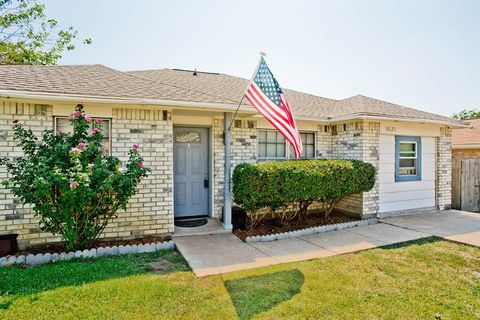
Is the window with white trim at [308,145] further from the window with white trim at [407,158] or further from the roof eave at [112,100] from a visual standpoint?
the roof eave at [112,100]

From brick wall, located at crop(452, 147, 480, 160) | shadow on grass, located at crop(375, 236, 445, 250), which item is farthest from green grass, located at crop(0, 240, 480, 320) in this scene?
brick wall, located at crop(452, 147, 480, 160)

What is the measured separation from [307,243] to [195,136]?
387 cm

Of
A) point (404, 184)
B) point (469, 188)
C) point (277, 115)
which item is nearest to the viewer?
point (277, 115)

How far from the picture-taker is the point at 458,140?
39.6 feet

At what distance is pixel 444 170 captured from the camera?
9.70 m

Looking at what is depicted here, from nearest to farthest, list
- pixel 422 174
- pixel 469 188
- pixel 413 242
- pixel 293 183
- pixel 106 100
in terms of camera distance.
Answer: pixel 106 100
pixel 413 242
pixel 293 183
pixel 422 174
pixel 469 188

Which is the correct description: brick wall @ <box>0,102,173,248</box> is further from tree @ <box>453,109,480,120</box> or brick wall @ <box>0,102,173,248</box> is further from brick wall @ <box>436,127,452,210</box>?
tree @ <box>453,109,480,120</box>

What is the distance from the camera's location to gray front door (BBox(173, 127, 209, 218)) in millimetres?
7215

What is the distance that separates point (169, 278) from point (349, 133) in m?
6.77

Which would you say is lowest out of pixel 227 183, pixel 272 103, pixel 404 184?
pixel 404 184

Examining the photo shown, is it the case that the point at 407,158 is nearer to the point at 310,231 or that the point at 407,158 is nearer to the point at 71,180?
the point at 310,231

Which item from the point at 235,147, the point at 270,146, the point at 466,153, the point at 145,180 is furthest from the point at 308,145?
the point at 466,153

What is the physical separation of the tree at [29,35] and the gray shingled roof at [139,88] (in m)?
12.0

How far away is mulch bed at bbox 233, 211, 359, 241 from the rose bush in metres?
2.87
